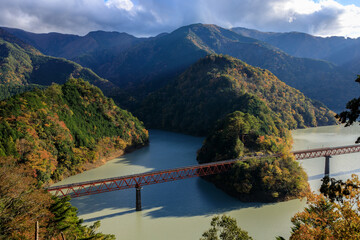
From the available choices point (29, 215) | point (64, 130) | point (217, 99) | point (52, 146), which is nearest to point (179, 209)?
point (29, 215)

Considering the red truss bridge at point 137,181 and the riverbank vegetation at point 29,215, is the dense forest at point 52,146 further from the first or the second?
the red truss bridge at point 137,181

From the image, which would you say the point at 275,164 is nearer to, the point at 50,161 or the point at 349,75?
the point at 50,161

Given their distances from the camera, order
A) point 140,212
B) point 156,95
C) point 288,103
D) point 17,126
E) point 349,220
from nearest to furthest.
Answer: point 349,220 → point 140,212 → point 17,126 → point 288,103 → point 156,95

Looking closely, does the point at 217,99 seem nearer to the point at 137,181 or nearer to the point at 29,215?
the point at 137,181

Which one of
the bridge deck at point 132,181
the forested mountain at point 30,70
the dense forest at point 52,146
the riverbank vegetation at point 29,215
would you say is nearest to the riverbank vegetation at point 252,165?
the bridge deck at point 132,181

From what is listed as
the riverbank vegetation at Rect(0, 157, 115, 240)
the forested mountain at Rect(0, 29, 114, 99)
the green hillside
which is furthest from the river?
the forested mountain at Rect(0, 29, 114, 99)

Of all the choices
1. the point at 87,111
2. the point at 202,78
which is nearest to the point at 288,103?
the point at 202,78

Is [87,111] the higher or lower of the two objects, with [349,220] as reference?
higher
